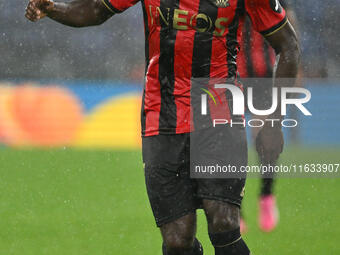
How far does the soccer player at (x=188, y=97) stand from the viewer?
11.0 feet

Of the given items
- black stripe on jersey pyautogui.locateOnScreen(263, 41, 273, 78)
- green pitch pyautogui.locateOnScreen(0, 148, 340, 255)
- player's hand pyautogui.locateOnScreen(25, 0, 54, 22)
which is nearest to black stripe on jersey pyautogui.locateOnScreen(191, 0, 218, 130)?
player's hand pyautogui.locateOnScreen(25, 0, 54, 22)

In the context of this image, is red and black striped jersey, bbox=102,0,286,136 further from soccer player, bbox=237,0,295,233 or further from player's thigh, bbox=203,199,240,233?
soccer player, bbox=237,0,295,233

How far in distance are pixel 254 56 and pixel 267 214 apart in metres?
1.21


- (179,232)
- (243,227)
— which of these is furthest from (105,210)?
(179,232)

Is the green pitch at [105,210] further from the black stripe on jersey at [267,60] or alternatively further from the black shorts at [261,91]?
the black stripe on jersey at [267,60]

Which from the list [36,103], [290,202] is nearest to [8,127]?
[36,103]

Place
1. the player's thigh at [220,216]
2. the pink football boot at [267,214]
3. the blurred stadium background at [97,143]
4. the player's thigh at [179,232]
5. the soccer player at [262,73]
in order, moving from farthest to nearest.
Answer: the soccer player at [262,73]
the pink football boot at [267,214]
the blurred stadium background at [97,143]
the player's thigh at [179,232]
the player's thigh at [220,216]

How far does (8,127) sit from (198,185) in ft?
22.9

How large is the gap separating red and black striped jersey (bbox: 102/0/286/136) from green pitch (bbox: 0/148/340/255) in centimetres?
156

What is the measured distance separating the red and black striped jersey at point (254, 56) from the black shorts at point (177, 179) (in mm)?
2373

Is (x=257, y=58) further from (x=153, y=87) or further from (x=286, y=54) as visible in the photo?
(x=153, y=87)

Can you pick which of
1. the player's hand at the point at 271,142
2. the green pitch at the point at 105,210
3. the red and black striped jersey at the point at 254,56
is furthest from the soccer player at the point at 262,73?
the player's hand at the point at 271,142

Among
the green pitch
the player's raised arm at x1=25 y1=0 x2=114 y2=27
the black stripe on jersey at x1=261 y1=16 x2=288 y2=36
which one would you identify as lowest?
the green pitch

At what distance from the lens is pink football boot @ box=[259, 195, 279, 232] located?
5.44 meters
